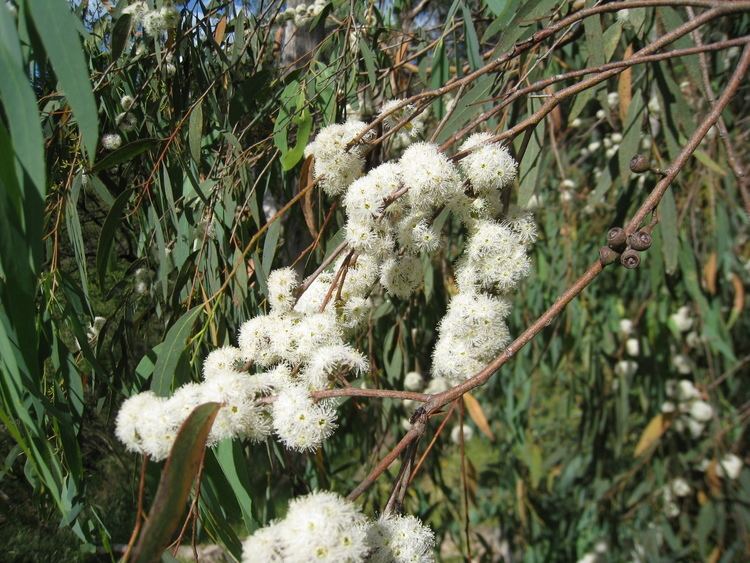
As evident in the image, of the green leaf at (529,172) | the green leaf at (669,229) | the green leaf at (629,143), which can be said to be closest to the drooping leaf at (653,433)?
the green leaf at (669,229)

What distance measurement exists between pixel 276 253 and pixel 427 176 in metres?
0.48

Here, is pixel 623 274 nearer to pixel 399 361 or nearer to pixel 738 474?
pixel 738 474

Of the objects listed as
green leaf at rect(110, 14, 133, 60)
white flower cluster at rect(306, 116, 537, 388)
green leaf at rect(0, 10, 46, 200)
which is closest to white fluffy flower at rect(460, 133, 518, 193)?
white flower cluster at rect(306, 116, 537, 388)

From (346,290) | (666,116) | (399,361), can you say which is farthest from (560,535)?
(346,290)

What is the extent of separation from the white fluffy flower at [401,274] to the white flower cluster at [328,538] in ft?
1.03

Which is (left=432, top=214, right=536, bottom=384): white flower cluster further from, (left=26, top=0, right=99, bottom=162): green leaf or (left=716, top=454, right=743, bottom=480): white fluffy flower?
(left=716, top=454, right=743, bottom=480): white fluffy flower

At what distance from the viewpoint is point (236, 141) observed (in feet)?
3.23

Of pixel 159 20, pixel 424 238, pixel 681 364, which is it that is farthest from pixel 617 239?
pixel 681 364

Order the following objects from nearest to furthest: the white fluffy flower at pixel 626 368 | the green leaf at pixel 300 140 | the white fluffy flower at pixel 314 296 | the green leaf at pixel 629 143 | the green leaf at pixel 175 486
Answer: the green leaf at pixel 175 486 < the white fluffy flower at pixel 314 296 < the green leaf at pixel 300 140 < the green leaf at pixel 629 143 < the white fluffy flower at pixel 626 368

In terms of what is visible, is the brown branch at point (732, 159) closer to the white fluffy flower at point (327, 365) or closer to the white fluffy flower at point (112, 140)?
the white fluffy flower at point (327, 365)

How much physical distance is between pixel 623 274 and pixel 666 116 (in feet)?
4.09

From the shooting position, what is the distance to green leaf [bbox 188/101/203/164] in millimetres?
955

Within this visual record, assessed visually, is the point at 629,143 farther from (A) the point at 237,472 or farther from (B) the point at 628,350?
(B) the point at 628,350

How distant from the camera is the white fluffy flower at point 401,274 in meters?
0.79
